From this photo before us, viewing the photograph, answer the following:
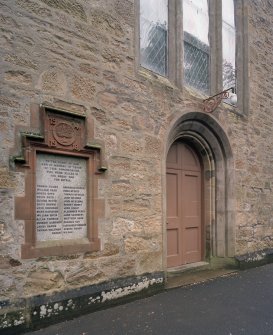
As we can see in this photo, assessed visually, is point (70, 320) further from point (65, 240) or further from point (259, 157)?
point (259, 157)

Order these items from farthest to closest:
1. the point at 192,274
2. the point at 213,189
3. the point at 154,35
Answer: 1. the point at 213,189
2. the point at 192,274
3. the point at 154,35

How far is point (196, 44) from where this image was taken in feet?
20.3

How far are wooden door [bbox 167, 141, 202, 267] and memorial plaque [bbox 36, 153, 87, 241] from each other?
6.88ft

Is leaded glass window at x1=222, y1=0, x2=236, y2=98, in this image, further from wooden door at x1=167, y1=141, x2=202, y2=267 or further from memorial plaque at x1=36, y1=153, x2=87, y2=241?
memorial plaque at x1=36, y1=153, x2=87, y2=241

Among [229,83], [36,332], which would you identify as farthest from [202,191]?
[36,332]

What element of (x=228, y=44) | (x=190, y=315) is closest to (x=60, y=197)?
(x=190, y=315)

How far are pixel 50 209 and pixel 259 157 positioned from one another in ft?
16.1

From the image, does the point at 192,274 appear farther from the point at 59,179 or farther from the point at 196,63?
the point at 196,63

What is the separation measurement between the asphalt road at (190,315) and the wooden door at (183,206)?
3.11ft

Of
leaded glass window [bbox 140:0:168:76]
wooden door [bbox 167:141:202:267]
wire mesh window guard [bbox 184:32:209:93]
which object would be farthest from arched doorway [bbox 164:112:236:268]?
leaded glass window [bbox 140:0:168:76]

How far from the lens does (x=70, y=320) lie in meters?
3.73

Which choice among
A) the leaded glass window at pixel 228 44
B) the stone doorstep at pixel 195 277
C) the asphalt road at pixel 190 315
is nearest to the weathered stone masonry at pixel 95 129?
the asphalt road at pixel 190 315

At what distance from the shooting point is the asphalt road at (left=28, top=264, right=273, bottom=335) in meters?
3.50

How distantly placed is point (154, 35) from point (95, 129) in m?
2.15
